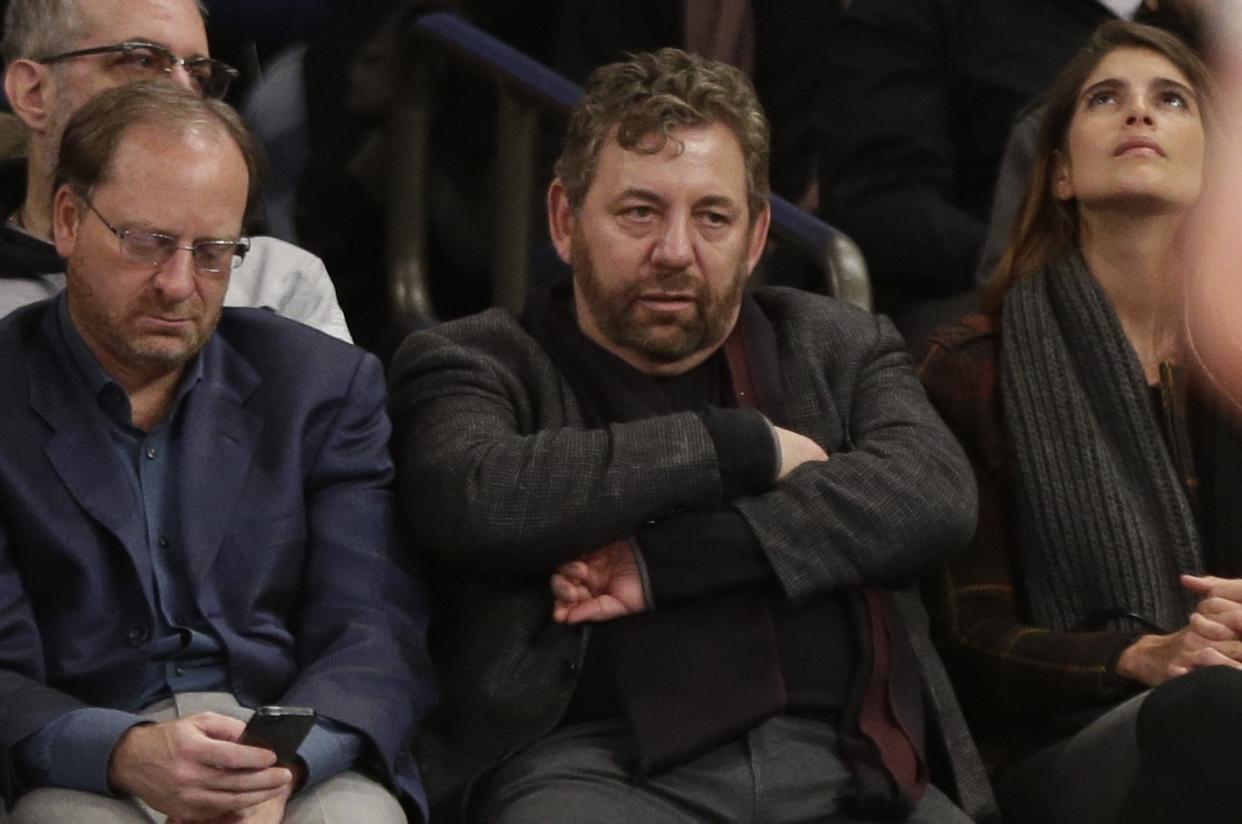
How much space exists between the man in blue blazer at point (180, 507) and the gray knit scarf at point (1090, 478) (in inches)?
33.2

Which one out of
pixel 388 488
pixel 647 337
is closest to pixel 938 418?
pixel 647 337

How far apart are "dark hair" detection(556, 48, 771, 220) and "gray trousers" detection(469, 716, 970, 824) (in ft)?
2.19

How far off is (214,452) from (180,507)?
0.07 m

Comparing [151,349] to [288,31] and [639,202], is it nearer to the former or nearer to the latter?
[639,202]

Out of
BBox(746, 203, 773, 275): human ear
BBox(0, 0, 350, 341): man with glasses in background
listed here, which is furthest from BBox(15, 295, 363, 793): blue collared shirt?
BBox(746, 203, 773, 275): human ear

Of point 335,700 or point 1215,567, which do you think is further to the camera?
point 1215,567

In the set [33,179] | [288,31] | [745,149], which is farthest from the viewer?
[288,31]

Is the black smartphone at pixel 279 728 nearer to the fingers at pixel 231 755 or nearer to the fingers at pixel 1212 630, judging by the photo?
the fingers at pixel 231 755

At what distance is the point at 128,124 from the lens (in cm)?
248

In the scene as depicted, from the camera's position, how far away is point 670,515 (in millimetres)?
2551

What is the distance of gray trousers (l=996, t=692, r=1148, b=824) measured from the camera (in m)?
2.54

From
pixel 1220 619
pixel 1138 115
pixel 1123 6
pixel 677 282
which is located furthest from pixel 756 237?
pixel 1123 6

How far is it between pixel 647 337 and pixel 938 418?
0.39 meters

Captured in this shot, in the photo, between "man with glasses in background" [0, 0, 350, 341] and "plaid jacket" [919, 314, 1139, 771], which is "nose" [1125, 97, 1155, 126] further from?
"man with glasses in background" [0, 0, 350, 341]
